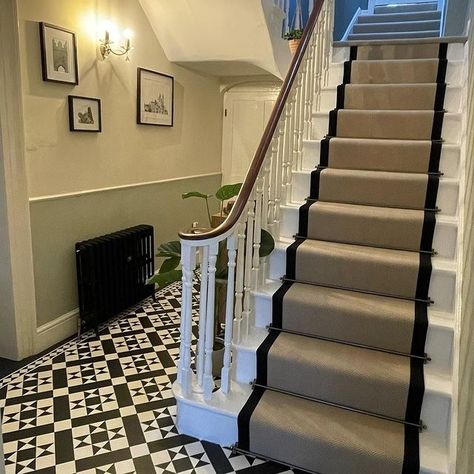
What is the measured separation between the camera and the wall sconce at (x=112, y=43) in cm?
331

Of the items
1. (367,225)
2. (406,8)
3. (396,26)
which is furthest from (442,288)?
(406,8)

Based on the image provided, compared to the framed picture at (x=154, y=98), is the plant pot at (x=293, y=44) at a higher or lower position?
higher

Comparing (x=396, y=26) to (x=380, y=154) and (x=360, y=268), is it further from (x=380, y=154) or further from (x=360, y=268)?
(x=360, y=268)

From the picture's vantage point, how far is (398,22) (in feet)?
16.3

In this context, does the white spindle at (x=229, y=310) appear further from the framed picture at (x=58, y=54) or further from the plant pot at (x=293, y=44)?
the plant pot at (x=293, y=44)

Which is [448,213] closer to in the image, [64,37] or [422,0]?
[64,37]

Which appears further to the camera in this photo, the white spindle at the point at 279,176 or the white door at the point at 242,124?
the white door at the point at 242,124

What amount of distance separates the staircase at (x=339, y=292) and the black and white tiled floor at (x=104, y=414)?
6.1 inches

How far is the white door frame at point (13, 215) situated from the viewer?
8.64 feet

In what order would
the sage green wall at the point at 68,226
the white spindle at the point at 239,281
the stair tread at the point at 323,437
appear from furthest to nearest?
the sage green wall at the point at 68,226 → the white spindle at the point at 239,281 → the stair tread at the point at 323,437

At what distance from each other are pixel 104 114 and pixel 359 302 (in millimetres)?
2420

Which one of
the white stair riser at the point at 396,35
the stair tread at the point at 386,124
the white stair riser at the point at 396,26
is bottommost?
the stair tread at the point at 386,124

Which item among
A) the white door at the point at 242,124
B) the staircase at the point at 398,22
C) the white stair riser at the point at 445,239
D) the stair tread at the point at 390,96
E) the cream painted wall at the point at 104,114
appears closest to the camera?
the white stair riser at the point at 445,239

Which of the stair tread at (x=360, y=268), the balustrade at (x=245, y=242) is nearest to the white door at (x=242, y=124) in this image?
the balustrade at (x=245, y=242)
